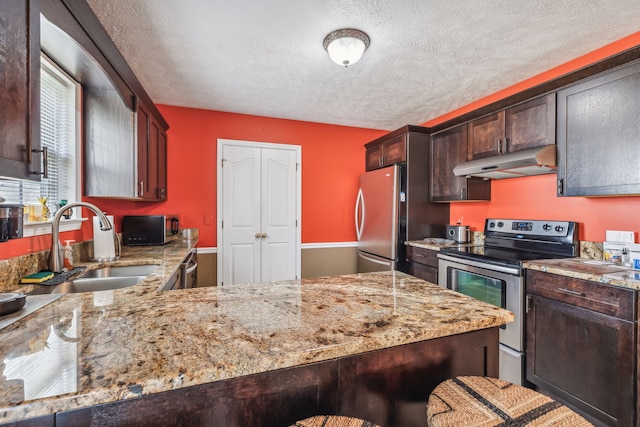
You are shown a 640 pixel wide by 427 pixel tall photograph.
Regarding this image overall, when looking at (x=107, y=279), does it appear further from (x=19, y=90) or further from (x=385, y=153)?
(x=385, y=153)

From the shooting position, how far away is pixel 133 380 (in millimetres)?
580

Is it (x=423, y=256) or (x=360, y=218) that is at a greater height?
(x=360, y=218)

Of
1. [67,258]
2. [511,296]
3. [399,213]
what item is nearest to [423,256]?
[399,213]

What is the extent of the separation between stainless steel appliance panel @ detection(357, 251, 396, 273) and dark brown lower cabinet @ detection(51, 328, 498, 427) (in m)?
2.26

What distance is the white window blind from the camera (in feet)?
6.08

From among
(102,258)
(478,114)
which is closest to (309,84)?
(478,114)

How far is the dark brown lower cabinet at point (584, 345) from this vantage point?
1526 mm

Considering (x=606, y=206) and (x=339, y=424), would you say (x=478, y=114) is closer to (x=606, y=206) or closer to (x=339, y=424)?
(x=606, y=206)

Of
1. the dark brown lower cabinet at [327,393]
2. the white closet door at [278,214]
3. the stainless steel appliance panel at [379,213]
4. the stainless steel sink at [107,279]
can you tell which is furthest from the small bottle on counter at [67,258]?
the stainless steel appliance panel at [379,213]

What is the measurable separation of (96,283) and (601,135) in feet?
10.9

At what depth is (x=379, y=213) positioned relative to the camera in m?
3.47

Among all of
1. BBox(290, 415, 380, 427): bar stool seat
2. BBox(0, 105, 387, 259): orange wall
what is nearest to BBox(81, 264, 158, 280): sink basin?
BBox(0, 105, 387, 259): orange wall

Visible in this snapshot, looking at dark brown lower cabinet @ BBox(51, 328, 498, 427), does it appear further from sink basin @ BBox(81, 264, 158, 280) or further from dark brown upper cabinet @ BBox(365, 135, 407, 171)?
dark brown upper cabinet @ BBox(365, 135, 407, 171)

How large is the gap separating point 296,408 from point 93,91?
263cm
